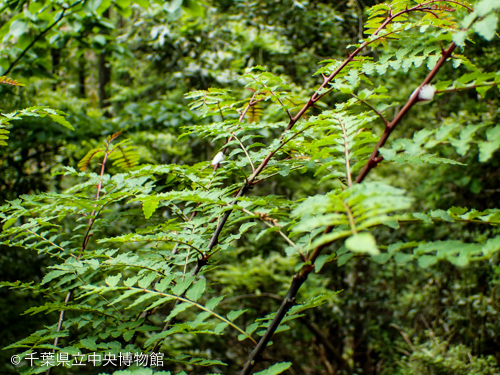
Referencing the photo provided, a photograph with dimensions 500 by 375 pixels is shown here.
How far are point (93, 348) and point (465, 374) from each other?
9.63 feet

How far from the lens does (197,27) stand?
10.3 feet

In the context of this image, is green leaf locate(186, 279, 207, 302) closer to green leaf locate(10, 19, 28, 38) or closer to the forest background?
the forest background

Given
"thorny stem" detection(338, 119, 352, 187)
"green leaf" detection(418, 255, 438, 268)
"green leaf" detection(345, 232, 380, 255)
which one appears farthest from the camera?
"thorny stem" detection(338, 119, 352, 187)

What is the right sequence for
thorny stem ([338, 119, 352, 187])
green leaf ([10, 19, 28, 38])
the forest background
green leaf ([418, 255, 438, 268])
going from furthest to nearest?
green leaf ([10, 19, 28, 38]), the forest background, thorny stem ([338, 119, 352, 187]), green leaf ([418, 255, 438, 268])

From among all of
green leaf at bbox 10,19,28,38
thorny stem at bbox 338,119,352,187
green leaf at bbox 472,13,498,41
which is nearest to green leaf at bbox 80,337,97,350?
thorny stem at bbox 338,119,352,187

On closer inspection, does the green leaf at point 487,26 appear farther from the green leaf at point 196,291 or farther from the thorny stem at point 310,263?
the green leaf at point 196,291

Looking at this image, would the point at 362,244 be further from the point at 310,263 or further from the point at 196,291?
the point at 196,291

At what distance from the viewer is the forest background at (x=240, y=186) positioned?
24.7 inches

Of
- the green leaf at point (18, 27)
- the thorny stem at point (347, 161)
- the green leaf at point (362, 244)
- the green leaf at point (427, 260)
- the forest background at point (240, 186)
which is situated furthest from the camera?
the green leaf at point (18, 27)

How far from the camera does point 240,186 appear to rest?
2.67 feet

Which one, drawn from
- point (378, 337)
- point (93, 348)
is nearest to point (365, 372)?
point (378, 337)

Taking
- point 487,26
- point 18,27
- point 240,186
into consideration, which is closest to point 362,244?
point 487,26

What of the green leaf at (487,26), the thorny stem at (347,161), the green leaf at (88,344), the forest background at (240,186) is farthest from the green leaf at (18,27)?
the green leaf at (487,26)

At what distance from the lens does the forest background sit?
0.63 m
